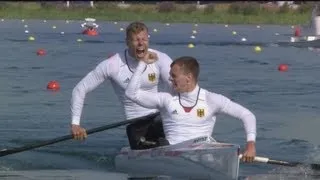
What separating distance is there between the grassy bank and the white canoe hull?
47035 mm

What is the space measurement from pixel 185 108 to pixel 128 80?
0.91m

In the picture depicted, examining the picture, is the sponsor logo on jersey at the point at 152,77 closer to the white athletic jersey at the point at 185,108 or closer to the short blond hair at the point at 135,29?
the white athletic jersey at the point at 185,108

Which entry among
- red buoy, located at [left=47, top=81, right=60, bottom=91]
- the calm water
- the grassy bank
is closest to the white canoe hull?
the calm water

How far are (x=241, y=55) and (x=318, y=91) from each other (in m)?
10.8

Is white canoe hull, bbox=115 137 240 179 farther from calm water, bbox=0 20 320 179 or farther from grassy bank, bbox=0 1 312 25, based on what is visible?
grassy bank, bbox=0 1 312 25

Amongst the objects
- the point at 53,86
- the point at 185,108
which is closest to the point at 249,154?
the point at 185,108

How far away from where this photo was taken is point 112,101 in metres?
18.3

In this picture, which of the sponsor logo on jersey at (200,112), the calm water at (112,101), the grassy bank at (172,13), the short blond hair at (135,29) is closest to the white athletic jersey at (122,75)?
the short blond hair at (135,29)

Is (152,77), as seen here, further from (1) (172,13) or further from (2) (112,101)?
(1) (172,13)

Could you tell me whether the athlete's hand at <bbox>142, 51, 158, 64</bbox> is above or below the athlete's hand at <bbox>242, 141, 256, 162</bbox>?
above

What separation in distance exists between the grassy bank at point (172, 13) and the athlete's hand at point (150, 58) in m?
47.1

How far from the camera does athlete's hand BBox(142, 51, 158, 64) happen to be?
34.1 ft

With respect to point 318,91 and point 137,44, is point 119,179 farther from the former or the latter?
point 318,91

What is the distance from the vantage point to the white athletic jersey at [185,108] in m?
9.89
